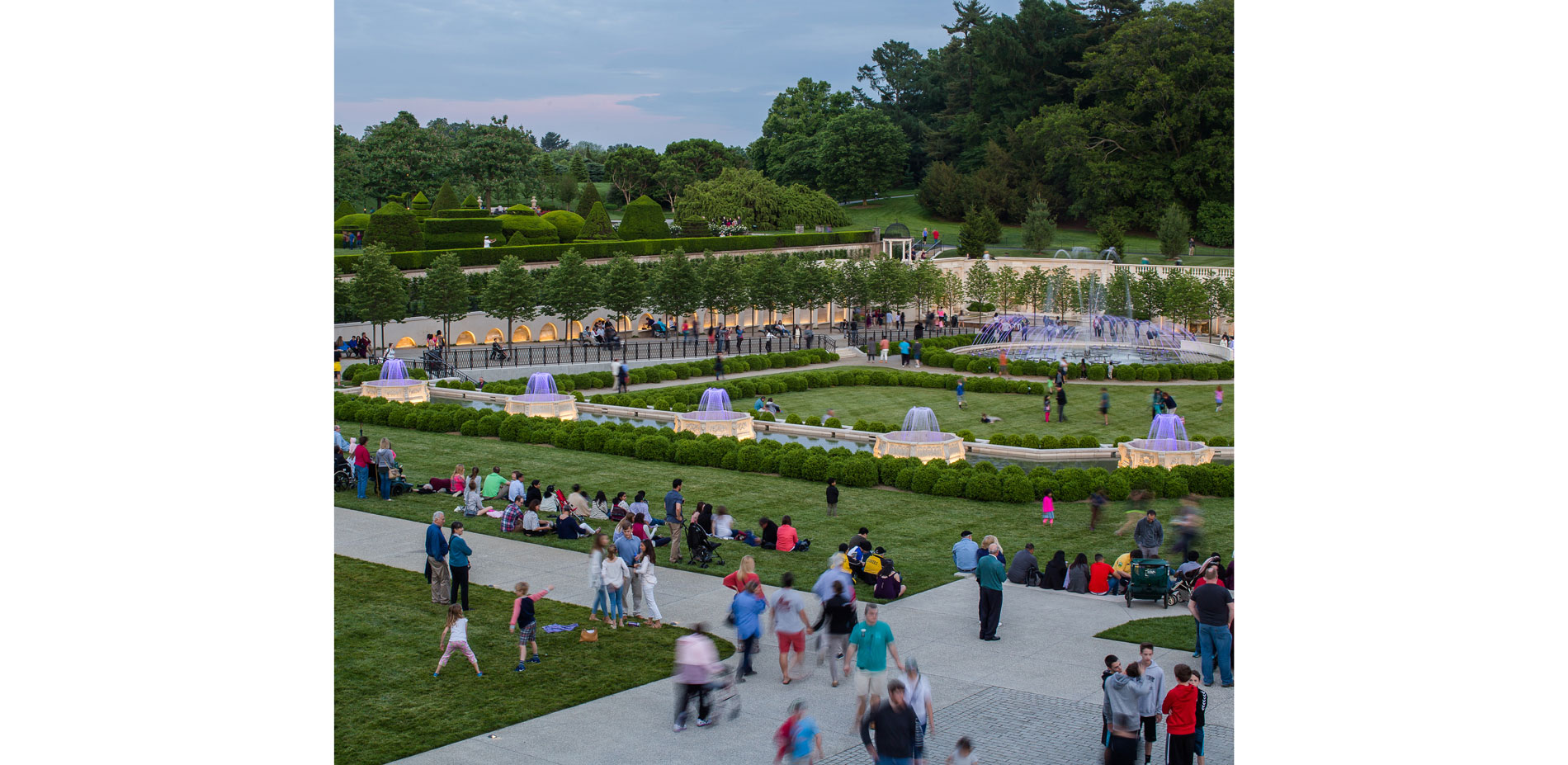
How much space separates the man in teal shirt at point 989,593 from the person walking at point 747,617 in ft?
7.71

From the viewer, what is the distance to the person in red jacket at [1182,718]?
948cm

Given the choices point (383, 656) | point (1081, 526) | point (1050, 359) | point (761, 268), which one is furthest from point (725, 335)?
point (383, 656)

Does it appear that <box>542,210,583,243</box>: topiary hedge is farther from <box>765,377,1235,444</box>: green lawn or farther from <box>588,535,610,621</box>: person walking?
<box>588,535,610,621</box>: person walking

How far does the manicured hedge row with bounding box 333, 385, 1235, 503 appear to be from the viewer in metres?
21.8

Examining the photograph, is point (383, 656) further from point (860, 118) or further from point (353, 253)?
point (860, 118)

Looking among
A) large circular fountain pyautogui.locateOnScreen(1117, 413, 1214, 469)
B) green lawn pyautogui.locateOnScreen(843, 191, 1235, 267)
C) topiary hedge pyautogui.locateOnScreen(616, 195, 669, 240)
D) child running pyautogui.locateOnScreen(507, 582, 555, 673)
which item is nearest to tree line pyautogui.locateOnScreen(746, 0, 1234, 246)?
green lawn pyautogui.locateOnScreen(843, 191, 1235, 267)

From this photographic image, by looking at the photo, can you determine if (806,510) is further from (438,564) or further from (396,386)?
(396,386)

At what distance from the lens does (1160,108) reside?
234 feet

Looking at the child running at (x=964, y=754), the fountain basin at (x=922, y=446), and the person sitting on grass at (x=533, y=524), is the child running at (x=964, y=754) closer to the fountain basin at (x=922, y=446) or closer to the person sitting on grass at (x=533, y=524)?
the person sitting on grass at (x=533, y=524)

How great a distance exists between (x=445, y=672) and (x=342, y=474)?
387 inches

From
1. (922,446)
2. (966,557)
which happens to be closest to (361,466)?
(966,557)

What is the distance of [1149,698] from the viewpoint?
9.85 meters

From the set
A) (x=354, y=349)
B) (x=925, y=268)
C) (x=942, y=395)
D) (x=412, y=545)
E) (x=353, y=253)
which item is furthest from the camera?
(x=925, y=268)

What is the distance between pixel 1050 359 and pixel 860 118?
1763 inches
